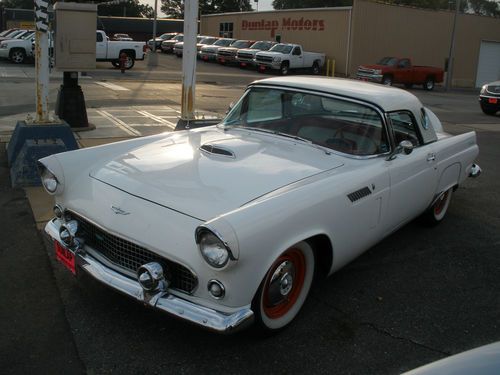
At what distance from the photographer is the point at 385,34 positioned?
108 feet

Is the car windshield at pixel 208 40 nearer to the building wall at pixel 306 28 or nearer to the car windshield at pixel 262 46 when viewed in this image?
the building wall at pixel 306 28

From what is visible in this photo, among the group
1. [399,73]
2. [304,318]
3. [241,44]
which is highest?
[241,44]

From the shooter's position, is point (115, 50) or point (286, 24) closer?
point (115, 50)

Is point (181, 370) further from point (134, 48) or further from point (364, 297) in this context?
point (134, 48)

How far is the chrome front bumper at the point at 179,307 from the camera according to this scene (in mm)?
2654

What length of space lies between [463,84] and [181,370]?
1532 inches

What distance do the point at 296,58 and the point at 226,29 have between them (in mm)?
16656

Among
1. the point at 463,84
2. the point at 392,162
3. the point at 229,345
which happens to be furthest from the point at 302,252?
the point at 463,84

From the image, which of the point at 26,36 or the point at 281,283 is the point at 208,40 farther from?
the point at 281,283

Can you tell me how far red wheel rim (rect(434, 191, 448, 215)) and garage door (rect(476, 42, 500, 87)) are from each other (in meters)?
37.0

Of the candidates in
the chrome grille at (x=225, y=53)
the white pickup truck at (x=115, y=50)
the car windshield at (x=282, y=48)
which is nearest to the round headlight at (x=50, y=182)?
the white pickup truck at (x=115, y=50)

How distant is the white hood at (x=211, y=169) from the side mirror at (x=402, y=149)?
527 millimetres

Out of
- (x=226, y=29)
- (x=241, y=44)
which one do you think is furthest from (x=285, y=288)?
(x=226, y=29)

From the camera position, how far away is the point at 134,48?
988 inches
